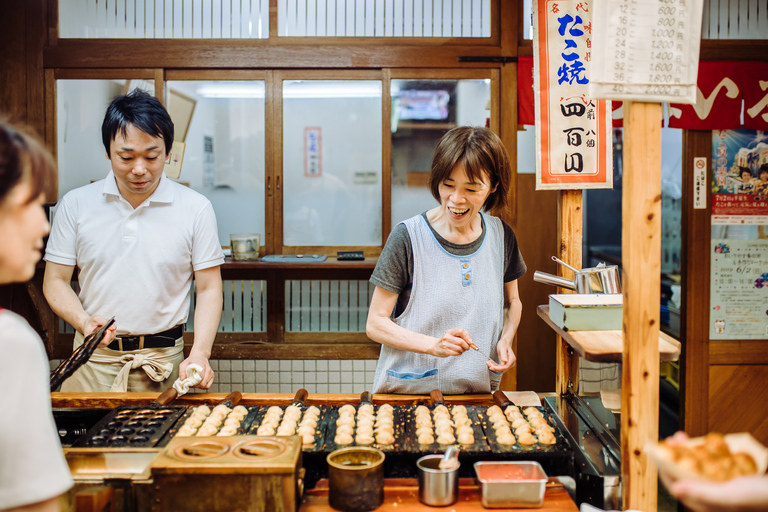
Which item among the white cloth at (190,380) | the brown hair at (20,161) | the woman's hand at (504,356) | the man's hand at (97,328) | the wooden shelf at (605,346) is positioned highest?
the brown hair at (20,161)

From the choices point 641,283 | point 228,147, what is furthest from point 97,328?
point 228,147

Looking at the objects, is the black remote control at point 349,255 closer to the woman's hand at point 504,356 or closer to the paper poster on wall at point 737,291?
the woman's hand at point 504,356

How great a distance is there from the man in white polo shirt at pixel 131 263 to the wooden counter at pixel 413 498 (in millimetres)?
1200

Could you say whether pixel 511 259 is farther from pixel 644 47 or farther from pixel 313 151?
pixel 313 151

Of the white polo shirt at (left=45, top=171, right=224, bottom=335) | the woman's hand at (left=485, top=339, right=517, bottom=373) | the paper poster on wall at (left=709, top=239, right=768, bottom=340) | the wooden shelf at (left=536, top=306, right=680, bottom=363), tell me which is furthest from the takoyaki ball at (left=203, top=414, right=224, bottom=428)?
the paper poster on wall at (left=709, top=239, right=768, bottom=340)

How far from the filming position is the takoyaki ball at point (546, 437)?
1920mm

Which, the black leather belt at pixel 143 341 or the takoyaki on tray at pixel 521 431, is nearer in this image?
the takoyaki on tray at pixel 521 431

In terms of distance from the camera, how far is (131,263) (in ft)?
9.04

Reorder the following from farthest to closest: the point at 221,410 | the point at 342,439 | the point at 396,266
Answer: the point at 396,266
the point at 221,410
the point at 342,439

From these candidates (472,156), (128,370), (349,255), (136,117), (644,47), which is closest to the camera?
(644,47)

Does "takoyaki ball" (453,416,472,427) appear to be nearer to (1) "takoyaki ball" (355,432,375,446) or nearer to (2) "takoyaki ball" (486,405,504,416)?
(2) "takoyaki ball" (486,405,504,416)

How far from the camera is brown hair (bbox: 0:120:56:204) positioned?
1009mm

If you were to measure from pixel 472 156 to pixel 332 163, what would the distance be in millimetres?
2406

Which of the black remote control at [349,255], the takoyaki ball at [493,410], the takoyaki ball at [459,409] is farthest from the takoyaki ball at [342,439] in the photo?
the black remote control at [349,255]
